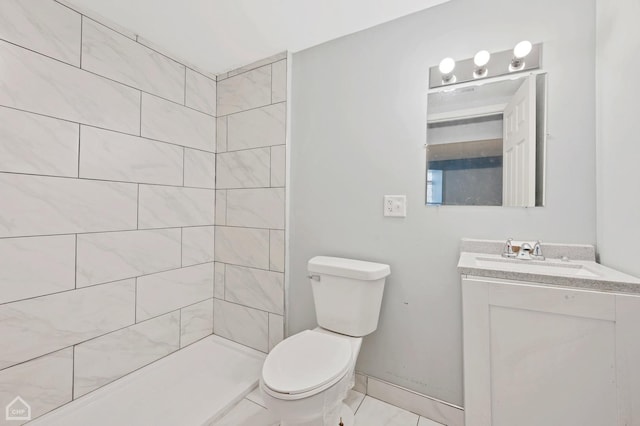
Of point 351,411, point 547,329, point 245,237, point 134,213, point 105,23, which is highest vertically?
point 105,23

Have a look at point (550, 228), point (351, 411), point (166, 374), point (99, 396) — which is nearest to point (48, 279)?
point (99, 396)

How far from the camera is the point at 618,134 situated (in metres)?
1.05

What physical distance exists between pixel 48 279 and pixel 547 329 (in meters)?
2.11

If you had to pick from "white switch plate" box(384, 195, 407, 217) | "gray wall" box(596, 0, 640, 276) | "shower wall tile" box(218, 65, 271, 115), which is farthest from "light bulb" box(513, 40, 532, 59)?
"shower wall tile" box(218, 65, 271, 115)

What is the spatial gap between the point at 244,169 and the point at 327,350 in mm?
1341

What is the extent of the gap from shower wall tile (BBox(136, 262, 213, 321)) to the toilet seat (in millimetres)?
976

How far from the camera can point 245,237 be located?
202cm

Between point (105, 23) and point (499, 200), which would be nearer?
point (499, 200)

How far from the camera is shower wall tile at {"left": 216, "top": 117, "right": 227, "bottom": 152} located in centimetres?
213

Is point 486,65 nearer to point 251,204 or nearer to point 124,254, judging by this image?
point 251,204

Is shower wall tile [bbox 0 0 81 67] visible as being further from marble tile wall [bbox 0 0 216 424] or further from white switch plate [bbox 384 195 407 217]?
white switch plate [bbox 384 195 407 217]

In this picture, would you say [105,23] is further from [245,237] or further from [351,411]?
[351,411]

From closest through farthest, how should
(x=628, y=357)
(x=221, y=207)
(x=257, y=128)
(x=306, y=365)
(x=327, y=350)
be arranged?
(x=628, y=357) → (x=306, y=365) → (x=327, y=350) → (x=257, y=128) → (x=221, y=207)

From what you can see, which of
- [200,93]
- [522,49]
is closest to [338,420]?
[522,49]
